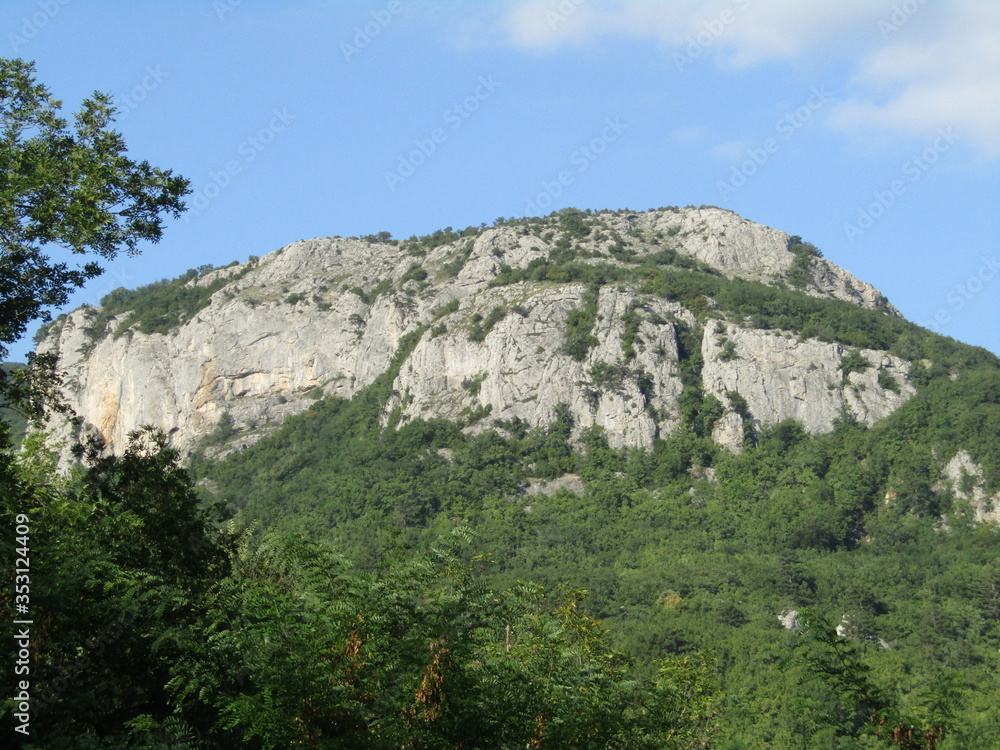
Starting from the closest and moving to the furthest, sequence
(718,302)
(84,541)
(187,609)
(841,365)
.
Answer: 1. (187,609)
2. (84,541)
3. (841,365)
4. (718,302)

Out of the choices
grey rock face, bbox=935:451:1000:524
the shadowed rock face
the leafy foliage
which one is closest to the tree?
the leafy foliage

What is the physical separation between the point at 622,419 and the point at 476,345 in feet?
49.2

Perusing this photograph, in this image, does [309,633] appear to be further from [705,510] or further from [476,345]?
[476,345]

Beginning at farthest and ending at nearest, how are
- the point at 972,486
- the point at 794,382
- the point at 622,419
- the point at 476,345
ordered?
1. the point at 476,345
2. the point at 794,382
3. the point at 622,419
4. the point at 972,486

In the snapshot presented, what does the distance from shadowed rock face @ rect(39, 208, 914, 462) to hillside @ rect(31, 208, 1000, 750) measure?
0.29 metres

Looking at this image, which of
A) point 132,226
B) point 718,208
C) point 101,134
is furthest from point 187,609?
point 718,208

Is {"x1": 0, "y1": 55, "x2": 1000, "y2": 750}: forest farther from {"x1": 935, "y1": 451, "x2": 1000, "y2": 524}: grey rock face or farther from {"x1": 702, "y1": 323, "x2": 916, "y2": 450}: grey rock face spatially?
{"x1": 702, "y1": 323, "x2": 916, "y2": 450}: grey rock face

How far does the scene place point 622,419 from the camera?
311 ft

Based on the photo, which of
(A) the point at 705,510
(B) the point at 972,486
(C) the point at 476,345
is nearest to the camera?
(B) the point at 972,486

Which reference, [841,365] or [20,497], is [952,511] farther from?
[20,497]

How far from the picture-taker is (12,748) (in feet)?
36.7

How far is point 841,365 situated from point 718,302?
1395 centimetres

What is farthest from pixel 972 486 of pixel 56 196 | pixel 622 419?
pixel 56 196

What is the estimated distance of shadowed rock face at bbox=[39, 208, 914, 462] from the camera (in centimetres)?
9544
